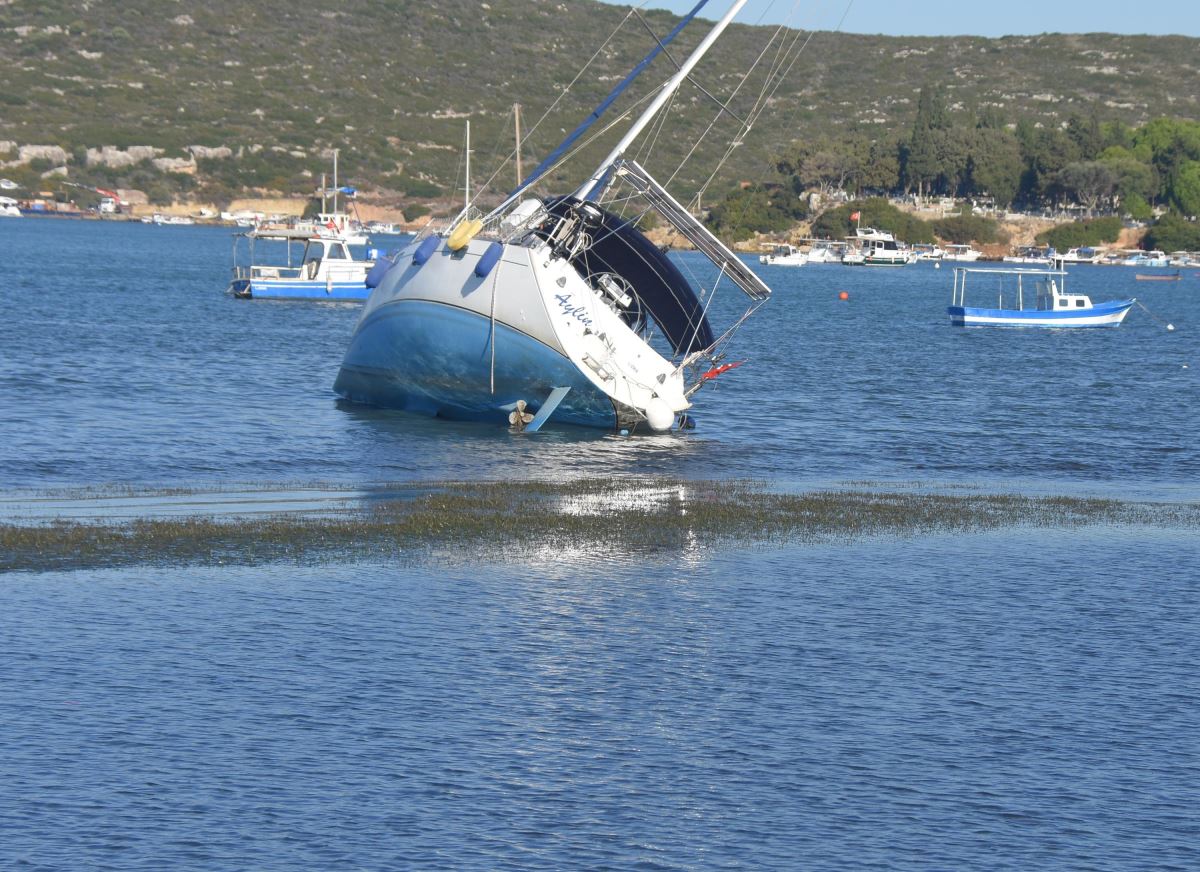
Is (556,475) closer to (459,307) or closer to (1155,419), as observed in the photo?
(459,307)

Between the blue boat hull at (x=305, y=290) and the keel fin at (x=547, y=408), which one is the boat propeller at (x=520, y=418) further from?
the blue boat hull at (x=305, y=290)

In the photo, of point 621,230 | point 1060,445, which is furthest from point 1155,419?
point 621,230

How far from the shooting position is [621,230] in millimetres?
38094

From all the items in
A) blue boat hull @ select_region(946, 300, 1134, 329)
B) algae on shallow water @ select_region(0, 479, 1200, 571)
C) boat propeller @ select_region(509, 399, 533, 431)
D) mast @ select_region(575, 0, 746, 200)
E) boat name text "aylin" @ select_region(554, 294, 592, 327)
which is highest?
mast @ select_region(575, 0, 746, 200)

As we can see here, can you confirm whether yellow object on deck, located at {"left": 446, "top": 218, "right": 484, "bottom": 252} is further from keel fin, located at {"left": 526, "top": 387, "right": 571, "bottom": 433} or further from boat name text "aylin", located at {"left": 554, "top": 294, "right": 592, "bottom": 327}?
keel fin, located at {"left": 526, "top": 387, "right": 571, "bottom": 433}

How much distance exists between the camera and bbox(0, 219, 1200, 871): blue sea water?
14.3 m

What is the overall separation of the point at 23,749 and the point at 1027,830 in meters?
9.15

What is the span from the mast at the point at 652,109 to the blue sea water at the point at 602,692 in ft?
19.8

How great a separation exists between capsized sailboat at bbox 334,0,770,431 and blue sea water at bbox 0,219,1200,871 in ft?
6.46

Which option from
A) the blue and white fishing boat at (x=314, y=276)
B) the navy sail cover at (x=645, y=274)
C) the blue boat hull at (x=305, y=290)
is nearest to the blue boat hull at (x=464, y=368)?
the navy sail cover at (x=645, y=274)

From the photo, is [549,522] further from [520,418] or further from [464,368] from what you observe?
[464,368]

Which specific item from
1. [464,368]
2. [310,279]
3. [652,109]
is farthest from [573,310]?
[310,279]

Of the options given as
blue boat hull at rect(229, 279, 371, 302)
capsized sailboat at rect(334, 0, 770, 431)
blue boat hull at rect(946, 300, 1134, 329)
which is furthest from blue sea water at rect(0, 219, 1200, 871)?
blue boat hull at rect(946, 300, 1134, 329)

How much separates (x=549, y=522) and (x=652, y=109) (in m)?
13.1
